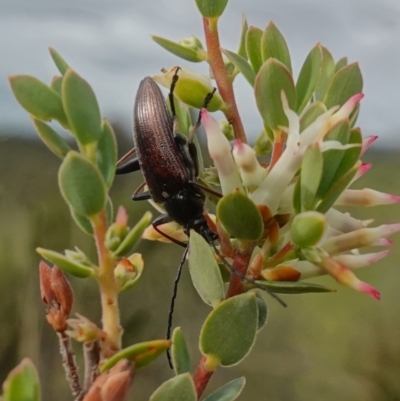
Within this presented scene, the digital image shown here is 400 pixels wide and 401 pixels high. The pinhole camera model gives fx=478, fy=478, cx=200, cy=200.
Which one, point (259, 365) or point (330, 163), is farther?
point (259, 365)

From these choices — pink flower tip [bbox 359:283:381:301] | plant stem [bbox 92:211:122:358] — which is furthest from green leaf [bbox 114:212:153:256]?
pink flower tip [bbox 359:283:381:301]

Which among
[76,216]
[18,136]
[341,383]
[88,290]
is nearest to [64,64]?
[76,216]

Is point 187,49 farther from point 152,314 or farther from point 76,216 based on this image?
point 152,314

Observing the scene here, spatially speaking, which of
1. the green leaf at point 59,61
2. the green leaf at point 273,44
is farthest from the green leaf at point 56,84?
the green leaf at point 273,44

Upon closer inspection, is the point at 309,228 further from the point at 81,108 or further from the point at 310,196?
the point at 81,108

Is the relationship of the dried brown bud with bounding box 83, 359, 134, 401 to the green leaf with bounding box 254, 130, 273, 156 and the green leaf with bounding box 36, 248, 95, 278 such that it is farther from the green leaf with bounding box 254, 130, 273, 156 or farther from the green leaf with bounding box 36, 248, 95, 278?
the green leaf with bounding box 254, 130, 273, 156
